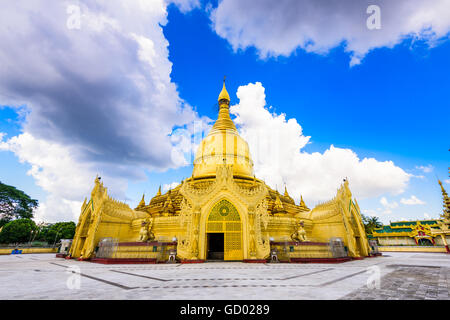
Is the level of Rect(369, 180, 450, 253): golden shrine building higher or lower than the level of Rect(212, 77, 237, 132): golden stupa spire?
lower

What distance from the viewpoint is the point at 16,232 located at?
34.1 meters

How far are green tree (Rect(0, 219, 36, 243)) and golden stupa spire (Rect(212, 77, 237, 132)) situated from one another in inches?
1429

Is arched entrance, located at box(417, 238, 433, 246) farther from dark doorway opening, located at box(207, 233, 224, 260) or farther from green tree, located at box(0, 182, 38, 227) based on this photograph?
green tree, located at box(0, 182, 38, 227)

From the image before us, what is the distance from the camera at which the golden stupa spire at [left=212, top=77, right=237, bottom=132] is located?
2995 cm

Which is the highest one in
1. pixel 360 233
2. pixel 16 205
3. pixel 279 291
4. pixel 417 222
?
pixel 16 205

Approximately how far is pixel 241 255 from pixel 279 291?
31.5ft

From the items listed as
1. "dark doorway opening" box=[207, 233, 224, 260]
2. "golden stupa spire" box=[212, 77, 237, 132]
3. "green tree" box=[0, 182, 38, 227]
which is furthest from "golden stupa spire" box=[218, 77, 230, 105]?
"green tree" box=[0, 182, 38, 227]

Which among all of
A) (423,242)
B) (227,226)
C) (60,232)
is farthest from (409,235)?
(60,232)

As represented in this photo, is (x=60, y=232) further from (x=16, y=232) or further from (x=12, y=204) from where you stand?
(x=12, y=204)
